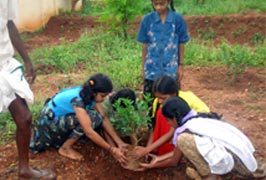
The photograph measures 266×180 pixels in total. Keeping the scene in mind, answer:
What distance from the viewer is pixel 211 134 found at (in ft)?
10.2

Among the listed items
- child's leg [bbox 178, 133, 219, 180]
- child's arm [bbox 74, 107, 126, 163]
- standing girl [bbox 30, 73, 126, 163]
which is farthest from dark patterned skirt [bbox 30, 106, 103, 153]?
child's leg [bbox 178, 133, 219, 180]

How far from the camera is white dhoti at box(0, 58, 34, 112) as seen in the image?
302cm

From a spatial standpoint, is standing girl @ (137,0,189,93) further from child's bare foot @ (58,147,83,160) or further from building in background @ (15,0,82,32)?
building in background @ (15,0,82,32)

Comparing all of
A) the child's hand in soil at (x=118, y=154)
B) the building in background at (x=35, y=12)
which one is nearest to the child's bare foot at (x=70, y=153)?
the child's hand in soil at (x=118, y=154)

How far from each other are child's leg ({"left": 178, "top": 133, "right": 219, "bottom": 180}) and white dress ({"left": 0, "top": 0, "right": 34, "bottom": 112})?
1108 millimetres

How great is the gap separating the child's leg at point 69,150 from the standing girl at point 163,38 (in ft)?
3.02

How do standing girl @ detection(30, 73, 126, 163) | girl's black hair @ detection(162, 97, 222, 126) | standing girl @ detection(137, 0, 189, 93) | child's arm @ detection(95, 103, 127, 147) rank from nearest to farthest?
girl's black hair @ detection(162, 97, 222, 126)
standing girl @ detection(30, 73, 126, 163)
child's arm @ detection(95, 103, 127, 147)
standing girl @ detection(137, 0, 189, 93)

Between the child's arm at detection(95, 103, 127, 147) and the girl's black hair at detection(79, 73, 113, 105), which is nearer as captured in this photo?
the girl's black hair at detection(79, 73, 113, 105)

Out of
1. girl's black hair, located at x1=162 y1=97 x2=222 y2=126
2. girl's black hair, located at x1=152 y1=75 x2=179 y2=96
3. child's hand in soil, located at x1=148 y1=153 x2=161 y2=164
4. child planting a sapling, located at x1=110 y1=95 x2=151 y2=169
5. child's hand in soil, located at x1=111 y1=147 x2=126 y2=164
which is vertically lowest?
child's hand in soil, located at x1=148 y1=153 x2=161 y2=164

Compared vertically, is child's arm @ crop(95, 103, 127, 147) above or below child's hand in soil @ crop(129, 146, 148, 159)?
above

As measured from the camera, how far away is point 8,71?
122 inches

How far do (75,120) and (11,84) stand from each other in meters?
0.77

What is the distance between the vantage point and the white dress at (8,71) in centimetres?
303

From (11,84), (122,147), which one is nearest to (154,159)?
(122,147)
